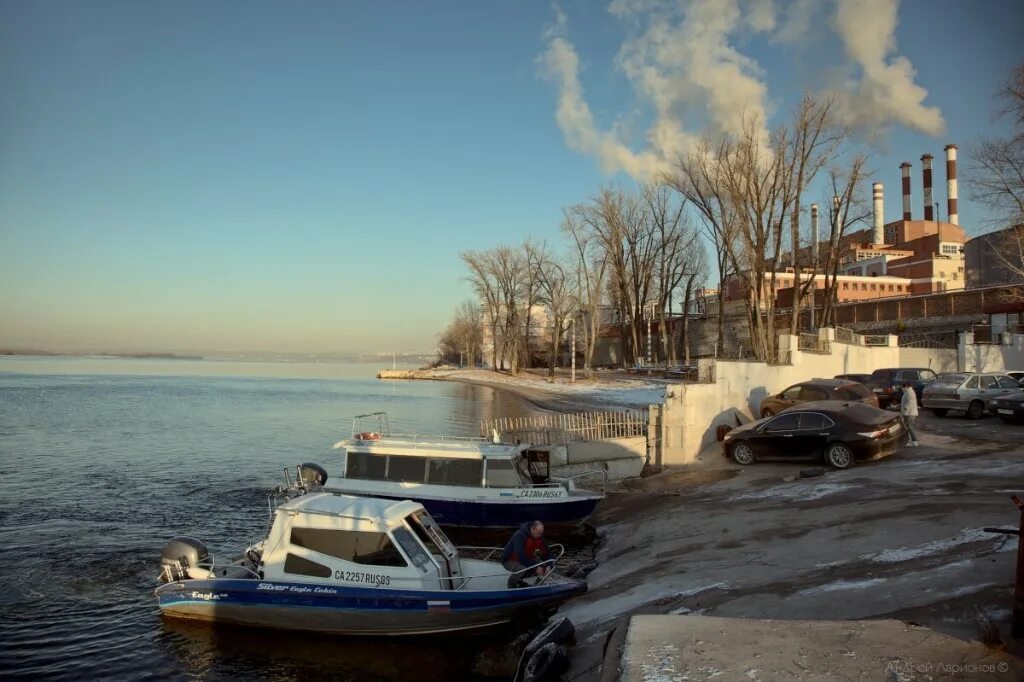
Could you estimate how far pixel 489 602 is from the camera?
452 inches

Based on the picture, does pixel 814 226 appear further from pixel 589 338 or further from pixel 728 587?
pixel 728 587

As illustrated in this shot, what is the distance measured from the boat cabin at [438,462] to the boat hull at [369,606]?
5.80 m

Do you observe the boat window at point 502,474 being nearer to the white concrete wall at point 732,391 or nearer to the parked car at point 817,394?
the white concrete wall at point 732,391

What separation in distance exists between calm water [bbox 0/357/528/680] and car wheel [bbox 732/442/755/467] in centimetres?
1045

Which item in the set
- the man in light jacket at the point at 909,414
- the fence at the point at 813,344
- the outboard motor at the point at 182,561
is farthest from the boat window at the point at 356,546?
the fence at the point at 813,344

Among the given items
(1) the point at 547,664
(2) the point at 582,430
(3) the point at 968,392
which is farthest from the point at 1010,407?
(1) the point at 547,664

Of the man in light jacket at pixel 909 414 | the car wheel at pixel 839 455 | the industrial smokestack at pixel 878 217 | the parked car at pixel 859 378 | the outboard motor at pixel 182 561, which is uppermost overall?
the industrial smokestack at pixel 878 217

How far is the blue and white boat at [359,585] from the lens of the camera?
11391mm

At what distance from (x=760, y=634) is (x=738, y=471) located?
1218 centimetres

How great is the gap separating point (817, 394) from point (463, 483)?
13.0 meters

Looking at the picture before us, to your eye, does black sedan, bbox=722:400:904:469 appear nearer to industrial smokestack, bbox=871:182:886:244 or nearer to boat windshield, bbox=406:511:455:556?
boat windshield, bbox=406:511:455:556

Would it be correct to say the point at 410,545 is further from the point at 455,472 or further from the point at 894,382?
the point at 894,382

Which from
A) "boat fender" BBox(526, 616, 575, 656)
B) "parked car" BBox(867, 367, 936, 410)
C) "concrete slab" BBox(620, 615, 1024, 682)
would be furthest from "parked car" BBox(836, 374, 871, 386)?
"concrete slab" BBox(620, 615, 1024, 682)

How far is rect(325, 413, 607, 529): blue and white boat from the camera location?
55.8 ft
